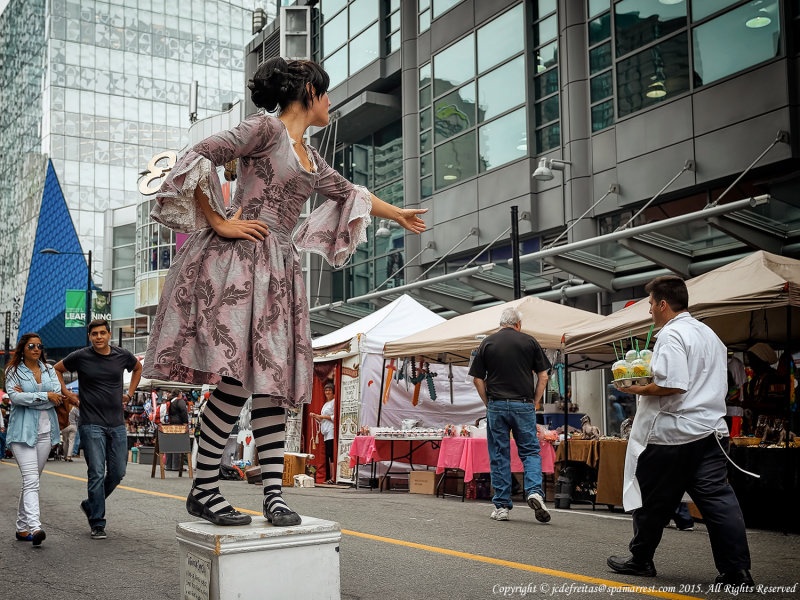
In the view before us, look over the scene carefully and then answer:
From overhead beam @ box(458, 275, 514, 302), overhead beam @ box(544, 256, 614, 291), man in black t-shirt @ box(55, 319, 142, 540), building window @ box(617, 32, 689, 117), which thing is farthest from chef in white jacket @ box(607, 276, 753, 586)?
overhead beam @ box(458, 275, 514, 302)

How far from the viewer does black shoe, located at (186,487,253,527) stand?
3693 mm

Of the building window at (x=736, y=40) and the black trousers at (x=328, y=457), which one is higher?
the building window at (x=736, y=40)

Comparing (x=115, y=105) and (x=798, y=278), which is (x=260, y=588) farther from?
(x=115, y=105)

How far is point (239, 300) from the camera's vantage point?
3.75m

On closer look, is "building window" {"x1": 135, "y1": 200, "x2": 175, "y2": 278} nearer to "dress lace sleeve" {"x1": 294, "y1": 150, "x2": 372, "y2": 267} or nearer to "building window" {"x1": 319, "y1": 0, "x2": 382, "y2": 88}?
"building window" {"x1": 319, "y1": 0, "x2": 382, "y2": 88}

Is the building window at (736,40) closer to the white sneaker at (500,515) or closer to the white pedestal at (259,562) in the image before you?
the white sneaker at (500,515)

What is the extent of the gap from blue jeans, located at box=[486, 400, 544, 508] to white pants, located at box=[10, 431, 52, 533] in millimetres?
4099

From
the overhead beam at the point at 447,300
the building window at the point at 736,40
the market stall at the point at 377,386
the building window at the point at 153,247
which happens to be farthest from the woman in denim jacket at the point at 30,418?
the building window at the point at 153,247

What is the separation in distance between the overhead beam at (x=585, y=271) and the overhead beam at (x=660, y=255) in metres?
1.60

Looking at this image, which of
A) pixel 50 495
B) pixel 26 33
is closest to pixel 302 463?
pixel 50 495

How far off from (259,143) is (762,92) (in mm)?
15226

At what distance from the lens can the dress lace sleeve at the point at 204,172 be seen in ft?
12.4

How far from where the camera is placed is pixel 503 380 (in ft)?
28.8

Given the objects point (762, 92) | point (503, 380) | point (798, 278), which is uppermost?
point (762, 92)
